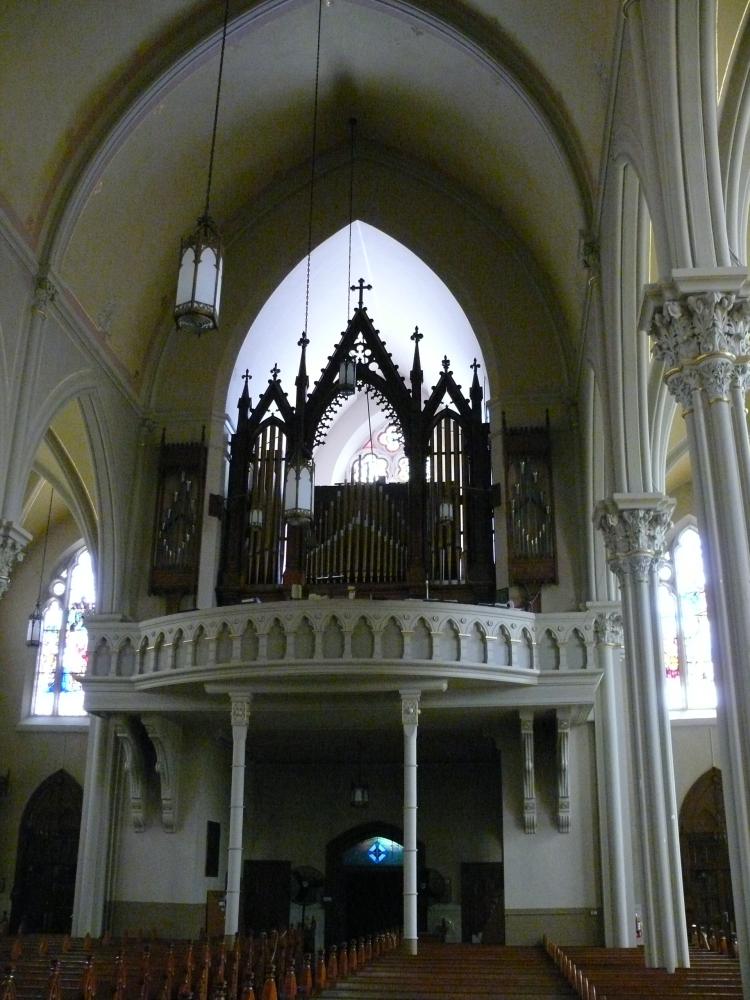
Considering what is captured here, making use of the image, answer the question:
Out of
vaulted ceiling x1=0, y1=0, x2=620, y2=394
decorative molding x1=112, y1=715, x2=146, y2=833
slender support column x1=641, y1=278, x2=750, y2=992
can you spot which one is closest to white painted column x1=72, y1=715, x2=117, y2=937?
decorative molding x1=112, y1=715, x2=146, y2=833

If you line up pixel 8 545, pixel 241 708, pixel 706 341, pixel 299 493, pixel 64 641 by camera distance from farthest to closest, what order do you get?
1. pixel 64 641
2. pixel 241 708
3. pixel 299 493
4. pixel 8 545
5. pixel 706 341

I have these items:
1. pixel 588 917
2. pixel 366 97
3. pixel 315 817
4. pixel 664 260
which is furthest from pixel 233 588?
pixel 664 260

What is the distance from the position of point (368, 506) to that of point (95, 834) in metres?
7.07

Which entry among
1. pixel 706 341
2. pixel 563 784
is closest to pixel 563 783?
pixel 563 784

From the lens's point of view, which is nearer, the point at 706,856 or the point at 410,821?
the point at 410,821

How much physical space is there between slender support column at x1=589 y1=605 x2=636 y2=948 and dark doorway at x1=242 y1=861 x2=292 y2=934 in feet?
22.2

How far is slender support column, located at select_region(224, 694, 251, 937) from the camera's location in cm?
1355

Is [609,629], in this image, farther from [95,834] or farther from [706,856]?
[95,834]

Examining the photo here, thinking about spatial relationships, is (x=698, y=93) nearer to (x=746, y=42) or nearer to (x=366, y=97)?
(x=746, y=42)

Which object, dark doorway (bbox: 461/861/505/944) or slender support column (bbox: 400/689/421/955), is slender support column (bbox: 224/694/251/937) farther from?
dark doorway (bbox: 461/861/505/944)

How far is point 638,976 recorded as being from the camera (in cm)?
1034

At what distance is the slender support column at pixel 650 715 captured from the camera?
457 inches

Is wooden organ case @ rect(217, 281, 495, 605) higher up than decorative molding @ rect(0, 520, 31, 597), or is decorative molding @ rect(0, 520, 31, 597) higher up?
wooden organ case @ rect(217, 281, 495, 605)

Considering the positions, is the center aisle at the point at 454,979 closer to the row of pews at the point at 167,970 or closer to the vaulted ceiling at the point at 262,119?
the row of pews at the point at 167,970
